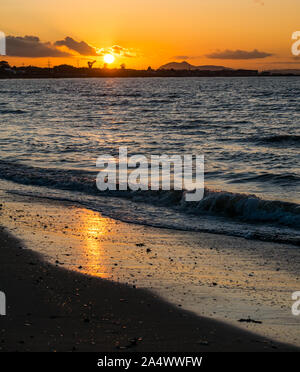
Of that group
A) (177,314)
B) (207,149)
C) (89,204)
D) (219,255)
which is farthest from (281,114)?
(177,314)

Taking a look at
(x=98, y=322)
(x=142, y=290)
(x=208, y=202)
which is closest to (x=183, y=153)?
(x=208, y=202)

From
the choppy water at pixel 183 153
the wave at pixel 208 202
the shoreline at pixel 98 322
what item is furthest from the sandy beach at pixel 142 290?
→ the wave at pixel 208 202

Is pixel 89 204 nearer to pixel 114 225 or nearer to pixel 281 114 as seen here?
pixel 114 225

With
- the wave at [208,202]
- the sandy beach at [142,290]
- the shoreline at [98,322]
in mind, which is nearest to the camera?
the shoreline at [98,322]

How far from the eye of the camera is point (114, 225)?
30.8 feet

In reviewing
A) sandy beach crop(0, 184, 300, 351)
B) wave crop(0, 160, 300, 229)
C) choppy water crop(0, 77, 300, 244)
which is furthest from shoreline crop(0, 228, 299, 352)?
wave crop(0, 160, 300, 229)

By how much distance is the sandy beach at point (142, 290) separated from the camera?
449 centimetres

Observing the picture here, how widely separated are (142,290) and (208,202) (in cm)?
578

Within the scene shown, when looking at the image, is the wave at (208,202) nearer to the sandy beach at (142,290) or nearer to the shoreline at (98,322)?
the sandy beach at (142,290)

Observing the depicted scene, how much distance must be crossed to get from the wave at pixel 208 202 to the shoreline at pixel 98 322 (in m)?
5.23

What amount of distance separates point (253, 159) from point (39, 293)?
14.1 m

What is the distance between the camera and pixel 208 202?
11.3m

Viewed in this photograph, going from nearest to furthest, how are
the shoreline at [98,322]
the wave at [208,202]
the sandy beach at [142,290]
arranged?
the shoreline at [98,322], the sandy beach at [142,290], the wave at [208,202]

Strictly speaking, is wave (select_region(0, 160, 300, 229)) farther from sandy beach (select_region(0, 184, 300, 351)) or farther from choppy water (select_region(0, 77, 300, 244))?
sandy beach (select_region(0, 184, 300, 351))
